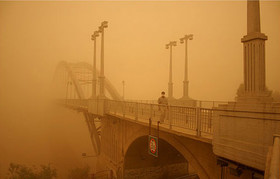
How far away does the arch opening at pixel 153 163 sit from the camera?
13672 millimetres

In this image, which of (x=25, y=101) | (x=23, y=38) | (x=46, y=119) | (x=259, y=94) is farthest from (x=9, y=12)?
(x=259, y=94)

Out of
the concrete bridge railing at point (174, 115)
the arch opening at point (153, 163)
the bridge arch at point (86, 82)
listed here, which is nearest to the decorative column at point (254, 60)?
the concrete bridge railing at point (174, 115)

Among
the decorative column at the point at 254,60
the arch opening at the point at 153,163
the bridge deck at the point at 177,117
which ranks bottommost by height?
the arch opening at the point at 153,163

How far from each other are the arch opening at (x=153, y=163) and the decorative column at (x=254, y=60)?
338 inches

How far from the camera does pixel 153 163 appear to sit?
50.6ft

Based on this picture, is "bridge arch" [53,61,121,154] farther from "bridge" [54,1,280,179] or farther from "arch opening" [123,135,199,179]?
"bridge" [54,1,280,179]

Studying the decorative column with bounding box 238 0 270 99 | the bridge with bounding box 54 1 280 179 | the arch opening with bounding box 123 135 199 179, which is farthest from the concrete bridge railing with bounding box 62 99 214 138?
the arch opening with bounding box 123 135 199 179

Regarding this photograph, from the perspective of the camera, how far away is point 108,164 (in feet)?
53.5

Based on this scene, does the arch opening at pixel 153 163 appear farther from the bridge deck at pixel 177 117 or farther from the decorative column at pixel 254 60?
the decorative column at pixel 254 60

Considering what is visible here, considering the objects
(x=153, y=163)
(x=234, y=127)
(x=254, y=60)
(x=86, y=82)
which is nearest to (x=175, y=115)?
(x=234, y=127)

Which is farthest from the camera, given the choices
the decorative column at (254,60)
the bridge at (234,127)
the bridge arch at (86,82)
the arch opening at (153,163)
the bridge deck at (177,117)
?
the bridge arch at (86,82)

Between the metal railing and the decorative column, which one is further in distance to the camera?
the metal railing

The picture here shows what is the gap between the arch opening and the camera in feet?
44.9

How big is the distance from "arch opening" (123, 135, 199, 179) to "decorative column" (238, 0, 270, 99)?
8573 mm
